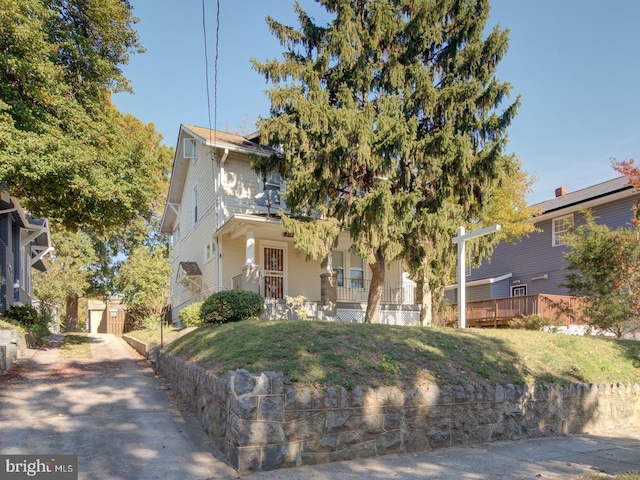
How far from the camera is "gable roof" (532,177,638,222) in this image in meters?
18.7

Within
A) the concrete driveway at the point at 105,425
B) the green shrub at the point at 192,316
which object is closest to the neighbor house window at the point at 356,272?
the green shrub at the point at 192,316

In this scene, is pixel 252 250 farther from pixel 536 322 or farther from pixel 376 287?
pixel 536 322

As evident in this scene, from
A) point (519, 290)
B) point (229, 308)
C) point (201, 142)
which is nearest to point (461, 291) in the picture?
point (229, 308)

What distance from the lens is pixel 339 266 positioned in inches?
704

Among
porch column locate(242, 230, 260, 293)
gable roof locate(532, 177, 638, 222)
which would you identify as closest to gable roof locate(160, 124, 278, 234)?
porch column locate(242, 230, 260, 293)

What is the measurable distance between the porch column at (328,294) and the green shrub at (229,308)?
445 cm

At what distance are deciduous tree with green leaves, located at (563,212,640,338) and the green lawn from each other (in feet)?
8.23

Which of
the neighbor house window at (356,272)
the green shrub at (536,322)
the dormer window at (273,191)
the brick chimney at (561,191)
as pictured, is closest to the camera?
the green shrub at (536,322)

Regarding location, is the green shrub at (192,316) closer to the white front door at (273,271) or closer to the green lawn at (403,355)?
the white front door at (273,271)

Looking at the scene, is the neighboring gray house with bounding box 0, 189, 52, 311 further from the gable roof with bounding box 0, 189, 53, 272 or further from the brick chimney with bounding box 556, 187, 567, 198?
the brick chimney with bounding box 556, 187, 567, 198

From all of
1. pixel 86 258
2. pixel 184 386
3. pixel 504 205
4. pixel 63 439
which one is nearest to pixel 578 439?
pixel 184 386

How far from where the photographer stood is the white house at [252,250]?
1580 centimetres

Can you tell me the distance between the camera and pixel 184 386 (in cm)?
764

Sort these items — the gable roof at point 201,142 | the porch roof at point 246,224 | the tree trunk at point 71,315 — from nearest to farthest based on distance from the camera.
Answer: the porch roof at point 246,224 < the gable roof at point 201,142 < the tree trunk at point 71,315
